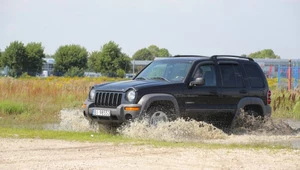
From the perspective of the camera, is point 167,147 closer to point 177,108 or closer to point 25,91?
point 177,108

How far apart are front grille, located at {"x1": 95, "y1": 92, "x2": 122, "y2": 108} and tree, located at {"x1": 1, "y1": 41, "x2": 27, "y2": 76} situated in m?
68.1

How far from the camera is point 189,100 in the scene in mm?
13531

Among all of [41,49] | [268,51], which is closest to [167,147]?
[41,49]

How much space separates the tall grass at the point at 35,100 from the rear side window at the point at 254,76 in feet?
20.6

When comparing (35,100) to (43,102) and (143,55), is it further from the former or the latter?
(143,55)

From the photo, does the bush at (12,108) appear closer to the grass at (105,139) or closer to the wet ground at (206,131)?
the wet ground at (206,131)

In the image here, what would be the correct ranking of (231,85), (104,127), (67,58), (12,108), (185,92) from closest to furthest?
(185,92) < (104,127) < (231,85) < (12,108) < (67,58)

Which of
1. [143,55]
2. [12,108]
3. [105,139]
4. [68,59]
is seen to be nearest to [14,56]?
[68,59]

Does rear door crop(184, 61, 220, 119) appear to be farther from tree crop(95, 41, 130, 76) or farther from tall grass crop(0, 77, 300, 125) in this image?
tree crop(95, 41, 130, 76)

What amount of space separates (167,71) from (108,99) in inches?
65.0

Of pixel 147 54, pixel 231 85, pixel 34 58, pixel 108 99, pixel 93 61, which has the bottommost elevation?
pixel 108 99

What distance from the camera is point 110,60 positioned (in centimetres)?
8456

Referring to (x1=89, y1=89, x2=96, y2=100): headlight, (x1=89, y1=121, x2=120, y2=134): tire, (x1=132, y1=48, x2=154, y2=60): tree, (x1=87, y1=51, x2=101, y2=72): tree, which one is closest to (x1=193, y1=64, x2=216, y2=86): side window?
(x1=89, y1=121, x2=120, y2=134): tire

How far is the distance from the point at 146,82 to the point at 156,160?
4.29 metres
